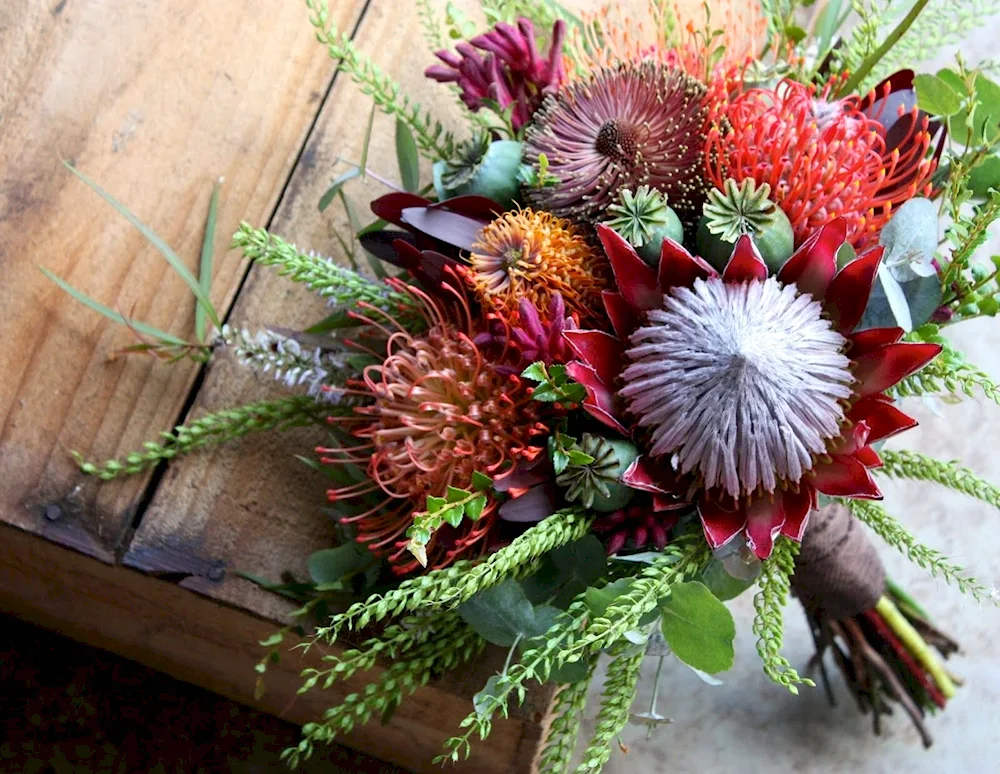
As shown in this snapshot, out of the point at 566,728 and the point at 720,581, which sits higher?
the point at 720,581

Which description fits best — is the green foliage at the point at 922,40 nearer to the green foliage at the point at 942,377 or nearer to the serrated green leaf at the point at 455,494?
the green foliage at the point at 942,377

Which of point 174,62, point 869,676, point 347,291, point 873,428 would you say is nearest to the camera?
point 873,428

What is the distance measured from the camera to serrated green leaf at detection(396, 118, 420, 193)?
63cm

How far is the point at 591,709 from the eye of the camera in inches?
41.5

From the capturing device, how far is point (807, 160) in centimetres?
49

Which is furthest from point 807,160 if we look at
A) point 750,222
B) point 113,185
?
point 113,185

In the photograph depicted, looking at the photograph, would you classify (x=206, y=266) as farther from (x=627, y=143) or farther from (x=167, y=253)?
(x=627, y=143)

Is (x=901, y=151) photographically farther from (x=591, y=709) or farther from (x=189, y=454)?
(x=591, y=709)

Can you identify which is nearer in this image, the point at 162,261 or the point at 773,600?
the point at 773,600

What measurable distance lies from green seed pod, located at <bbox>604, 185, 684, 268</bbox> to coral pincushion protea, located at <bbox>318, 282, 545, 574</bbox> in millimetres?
95

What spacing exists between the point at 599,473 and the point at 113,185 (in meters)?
0.46

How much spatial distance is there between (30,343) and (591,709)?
70cm

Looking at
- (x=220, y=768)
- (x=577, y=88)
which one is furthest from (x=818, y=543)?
(x=220, y=768)

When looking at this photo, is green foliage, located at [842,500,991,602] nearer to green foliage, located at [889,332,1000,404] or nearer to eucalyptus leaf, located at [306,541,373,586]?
green foliage, located at [889,332,1000,404]
